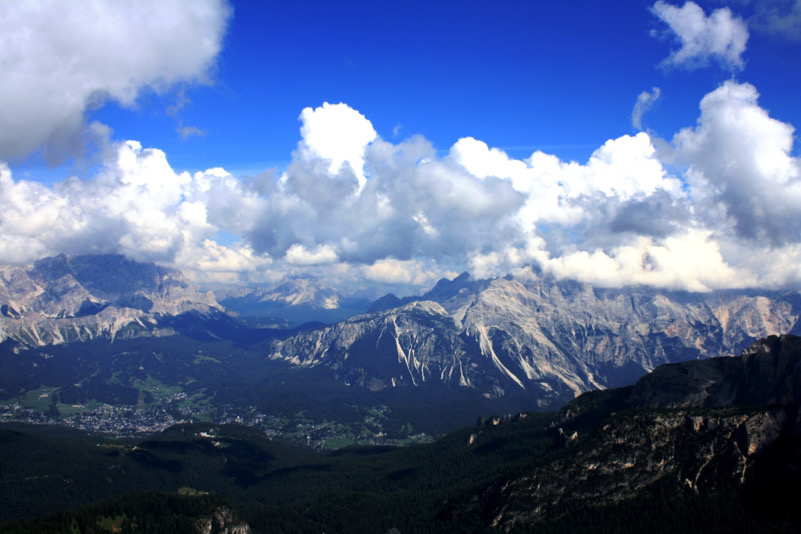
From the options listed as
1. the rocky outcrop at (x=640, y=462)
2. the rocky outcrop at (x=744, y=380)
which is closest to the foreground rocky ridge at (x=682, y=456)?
the rocky outcrop at (x=640, y=462)

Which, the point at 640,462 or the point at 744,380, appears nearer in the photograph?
the point at 640,462

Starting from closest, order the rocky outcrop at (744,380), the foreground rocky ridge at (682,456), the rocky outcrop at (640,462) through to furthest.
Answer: the foreground rocky ridge at (682,456) < the rocky outcrop at (640,462) < the rocky outcrop at (744,380)

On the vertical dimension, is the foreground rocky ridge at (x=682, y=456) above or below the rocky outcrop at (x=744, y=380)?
below

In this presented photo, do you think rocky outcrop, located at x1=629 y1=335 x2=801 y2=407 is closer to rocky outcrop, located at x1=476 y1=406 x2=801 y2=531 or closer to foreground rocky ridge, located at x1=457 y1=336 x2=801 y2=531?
foreground rocky ridge, located at x1=457 y1=336 x2=801 y2=531

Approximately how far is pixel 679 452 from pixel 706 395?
4699cm

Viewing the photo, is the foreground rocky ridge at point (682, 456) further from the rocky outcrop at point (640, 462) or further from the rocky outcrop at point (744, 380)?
the rocky outcrop at point (744, 380)

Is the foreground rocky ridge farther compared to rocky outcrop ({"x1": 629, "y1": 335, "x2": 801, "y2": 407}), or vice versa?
rocky outcrop ({"x1": 629, "y1": 335, "x2": 801, "y2": 407})

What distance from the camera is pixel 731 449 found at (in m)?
145

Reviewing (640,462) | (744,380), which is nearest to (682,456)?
(640,462)

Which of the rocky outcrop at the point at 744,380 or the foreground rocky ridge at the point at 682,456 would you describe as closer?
the foreground rocky ridge at the point at 682,456

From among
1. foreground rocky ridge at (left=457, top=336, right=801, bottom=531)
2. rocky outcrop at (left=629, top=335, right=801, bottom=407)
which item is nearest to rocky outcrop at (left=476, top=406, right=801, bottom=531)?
foreground rocky ridge at (left=457, top=336, right=801, bottom=531)

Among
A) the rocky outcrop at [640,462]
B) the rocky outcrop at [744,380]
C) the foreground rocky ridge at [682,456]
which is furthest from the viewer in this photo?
the rocky outcrop at [744,380]

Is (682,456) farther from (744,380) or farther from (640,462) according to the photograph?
(744,380)

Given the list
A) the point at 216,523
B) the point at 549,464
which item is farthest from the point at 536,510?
the point at 216,523
